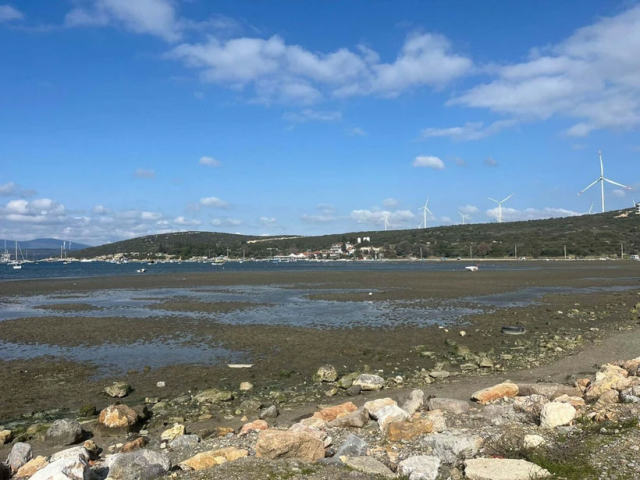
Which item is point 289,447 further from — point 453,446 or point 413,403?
point 413,403

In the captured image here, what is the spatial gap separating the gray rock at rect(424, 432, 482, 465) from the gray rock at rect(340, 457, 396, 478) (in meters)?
1.07

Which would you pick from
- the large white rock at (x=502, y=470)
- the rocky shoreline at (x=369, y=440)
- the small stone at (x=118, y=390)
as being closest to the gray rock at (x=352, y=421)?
the rocky shoreline at (x=369, y=440)

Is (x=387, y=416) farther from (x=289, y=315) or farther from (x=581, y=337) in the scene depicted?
(x=289, y=315)

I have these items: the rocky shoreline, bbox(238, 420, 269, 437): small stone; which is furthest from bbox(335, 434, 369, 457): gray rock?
bbox(238, 420, 269, 437): small stone

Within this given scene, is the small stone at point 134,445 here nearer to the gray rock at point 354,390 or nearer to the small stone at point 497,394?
the gray rock at point 354,390

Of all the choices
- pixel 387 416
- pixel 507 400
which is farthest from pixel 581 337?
pixel 387 416

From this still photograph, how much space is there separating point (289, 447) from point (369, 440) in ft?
6.04

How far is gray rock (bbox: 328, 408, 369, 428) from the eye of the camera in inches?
385

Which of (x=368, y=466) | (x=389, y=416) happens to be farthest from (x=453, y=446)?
(x=389, y=416)

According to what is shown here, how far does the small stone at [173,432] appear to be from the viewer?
10368 mm

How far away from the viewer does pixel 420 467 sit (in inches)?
274

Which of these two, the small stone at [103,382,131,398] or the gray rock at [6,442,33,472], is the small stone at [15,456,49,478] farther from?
the small stone at [103,382,131,398]

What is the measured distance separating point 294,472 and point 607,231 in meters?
190

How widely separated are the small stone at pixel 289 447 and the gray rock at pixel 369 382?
21.1ft
